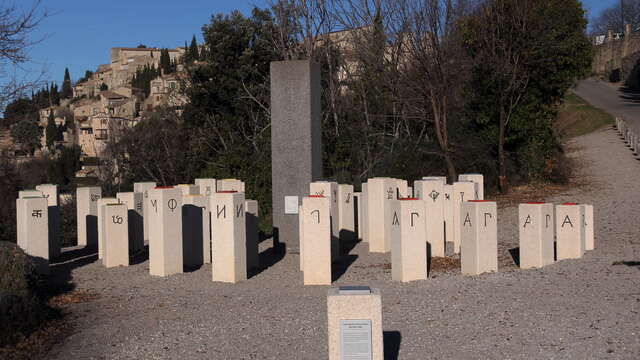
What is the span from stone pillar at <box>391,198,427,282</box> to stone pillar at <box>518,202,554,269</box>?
1545 mm

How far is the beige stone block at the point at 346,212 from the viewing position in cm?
1354

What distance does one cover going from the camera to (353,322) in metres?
5.09

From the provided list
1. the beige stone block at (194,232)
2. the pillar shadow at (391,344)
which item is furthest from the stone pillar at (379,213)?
the pillar shadow at (391,344)

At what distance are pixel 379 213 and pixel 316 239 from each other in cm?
334

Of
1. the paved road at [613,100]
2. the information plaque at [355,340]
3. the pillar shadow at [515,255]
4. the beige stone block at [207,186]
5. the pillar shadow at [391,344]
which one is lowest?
the pillar shadow at [391,344]

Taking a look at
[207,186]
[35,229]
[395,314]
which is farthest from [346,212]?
[395,314]

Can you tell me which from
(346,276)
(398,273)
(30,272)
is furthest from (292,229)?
(30,272)

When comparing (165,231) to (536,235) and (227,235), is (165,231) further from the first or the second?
(536,235)

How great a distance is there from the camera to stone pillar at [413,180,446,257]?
11766mm

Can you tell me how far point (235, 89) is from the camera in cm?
2498

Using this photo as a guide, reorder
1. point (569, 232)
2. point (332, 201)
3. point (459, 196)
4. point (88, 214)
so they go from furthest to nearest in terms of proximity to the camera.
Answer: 1. point (88, 214)
2. point (459, 196)
3. point (332, 201)
4. point (569, 232)

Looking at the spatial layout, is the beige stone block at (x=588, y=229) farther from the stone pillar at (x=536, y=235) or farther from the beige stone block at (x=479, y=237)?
the beige stone block at (x=479, y=237)

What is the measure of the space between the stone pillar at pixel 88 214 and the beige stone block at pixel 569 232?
976 cm

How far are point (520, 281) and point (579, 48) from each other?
45.1 ft
